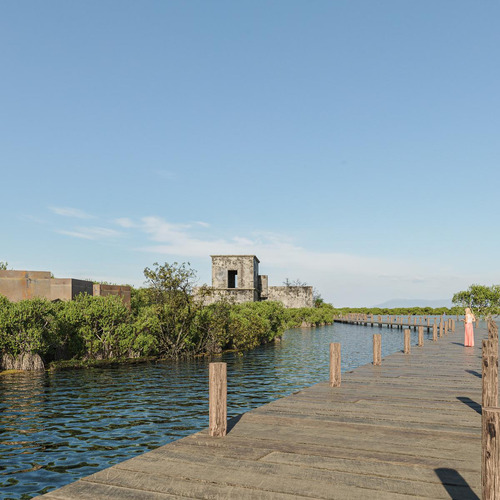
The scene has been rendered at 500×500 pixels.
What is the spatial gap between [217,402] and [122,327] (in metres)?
17.6

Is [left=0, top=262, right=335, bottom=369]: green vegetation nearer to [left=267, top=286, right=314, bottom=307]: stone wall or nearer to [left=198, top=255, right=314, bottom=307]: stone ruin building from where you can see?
[left=198, top=255, right=314, bottom=307]: stone ruin building

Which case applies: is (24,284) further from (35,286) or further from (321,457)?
(321,457)

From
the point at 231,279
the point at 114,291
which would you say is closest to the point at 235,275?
A: the point at 231,279

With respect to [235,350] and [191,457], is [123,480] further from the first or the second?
[235,350]

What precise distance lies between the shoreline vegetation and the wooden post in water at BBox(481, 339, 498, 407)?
1666 centimetres

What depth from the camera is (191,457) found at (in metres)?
6.01

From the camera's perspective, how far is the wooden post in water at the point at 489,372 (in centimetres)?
860

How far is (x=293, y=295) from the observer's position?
7119 centimetres

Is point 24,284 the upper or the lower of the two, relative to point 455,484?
upper

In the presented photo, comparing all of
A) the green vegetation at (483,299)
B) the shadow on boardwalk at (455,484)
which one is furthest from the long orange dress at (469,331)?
the green vegetation at (483,299)

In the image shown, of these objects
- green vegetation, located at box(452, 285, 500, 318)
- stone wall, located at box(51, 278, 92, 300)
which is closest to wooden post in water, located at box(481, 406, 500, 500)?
stone wall, located at box(51, 278, 92, 300)

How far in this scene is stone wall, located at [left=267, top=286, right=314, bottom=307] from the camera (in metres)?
70.8

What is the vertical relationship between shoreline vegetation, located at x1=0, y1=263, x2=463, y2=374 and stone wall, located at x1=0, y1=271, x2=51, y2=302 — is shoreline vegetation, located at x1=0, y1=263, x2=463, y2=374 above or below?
below

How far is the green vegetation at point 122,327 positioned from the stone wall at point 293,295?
38.6 m
